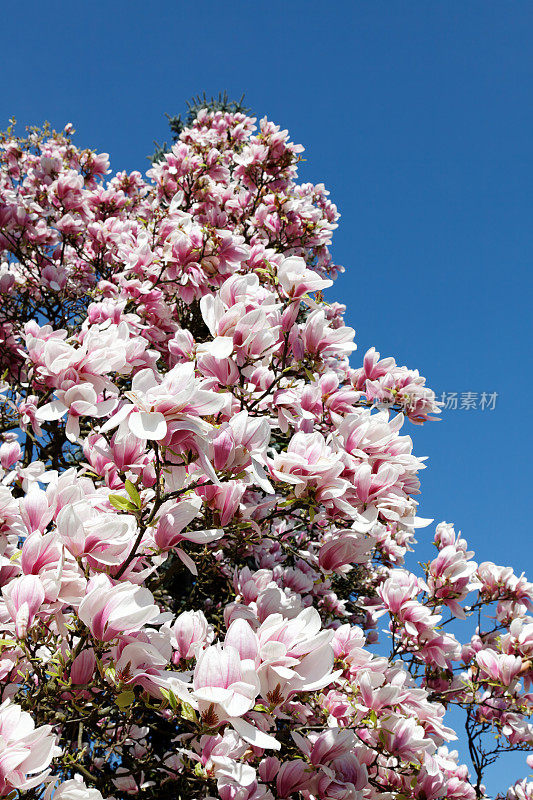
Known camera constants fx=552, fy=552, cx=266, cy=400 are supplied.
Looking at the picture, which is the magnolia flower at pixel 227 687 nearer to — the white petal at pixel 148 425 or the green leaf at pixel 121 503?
the green leaf at pixel 121 503

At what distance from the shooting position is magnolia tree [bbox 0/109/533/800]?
1.40m

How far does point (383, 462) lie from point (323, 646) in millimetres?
752

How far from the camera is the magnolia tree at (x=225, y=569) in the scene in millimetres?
1399

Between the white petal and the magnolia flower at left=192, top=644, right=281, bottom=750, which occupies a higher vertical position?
the white petal

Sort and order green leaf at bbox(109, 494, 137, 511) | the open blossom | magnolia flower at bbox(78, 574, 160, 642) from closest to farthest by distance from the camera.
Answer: the open blossom
magnolia flower at bbox(78, 574, 160, 642)
green leaf at bbox(109, 494, 137, 511)

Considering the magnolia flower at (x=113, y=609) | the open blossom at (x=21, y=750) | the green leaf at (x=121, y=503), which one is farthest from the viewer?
the green leaf at (x=121, y=503)

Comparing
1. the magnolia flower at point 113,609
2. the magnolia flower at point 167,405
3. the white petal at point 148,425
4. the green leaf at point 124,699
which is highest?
the magnolia flower at point 167,405

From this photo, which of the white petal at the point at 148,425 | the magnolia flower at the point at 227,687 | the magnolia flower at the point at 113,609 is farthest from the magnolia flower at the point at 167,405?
the magnolia flower at the point at 227,687

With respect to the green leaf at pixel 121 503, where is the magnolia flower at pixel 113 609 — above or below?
below

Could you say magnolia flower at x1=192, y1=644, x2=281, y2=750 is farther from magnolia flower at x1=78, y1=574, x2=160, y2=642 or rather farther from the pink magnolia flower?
the pink magnolia flower

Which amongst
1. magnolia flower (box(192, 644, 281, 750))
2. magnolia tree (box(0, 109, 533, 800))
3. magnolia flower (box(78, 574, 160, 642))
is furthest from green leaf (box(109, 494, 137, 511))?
magnolia flower (box(192, 644, 281, 750))

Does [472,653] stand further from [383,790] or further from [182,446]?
[182,446]

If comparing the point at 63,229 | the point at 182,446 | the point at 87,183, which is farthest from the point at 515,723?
the point at 87,183

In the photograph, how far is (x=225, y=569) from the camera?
11.7ft
